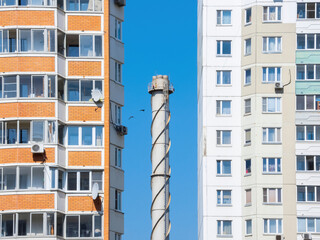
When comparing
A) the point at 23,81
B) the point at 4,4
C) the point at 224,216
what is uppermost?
the point at 4,4

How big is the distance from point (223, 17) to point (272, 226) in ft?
66.9

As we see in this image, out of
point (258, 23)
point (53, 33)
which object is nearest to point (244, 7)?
point (258, 23)

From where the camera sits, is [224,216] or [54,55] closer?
[54,55]

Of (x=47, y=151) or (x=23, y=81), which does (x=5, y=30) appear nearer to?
(x=23, y=81)

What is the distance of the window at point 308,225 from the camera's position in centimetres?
10231

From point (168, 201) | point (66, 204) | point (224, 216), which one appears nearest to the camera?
point (66, 204)

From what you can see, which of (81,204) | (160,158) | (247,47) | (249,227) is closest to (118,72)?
(81,204)

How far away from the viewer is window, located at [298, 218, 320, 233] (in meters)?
102

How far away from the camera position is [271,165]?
103688 millimetres

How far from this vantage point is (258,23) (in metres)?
107

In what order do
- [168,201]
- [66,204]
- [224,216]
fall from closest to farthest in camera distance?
[66,204] < [224,216] < [168,201]

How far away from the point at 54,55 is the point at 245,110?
26107 mm

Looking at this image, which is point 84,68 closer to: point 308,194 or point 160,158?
point 308,194

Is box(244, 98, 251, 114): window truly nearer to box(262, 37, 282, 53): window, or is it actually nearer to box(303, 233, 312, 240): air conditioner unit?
box(262, 37, 282, 53): window
